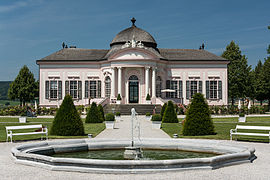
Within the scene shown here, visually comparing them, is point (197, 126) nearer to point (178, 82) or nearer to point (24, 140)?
point (24, 140)

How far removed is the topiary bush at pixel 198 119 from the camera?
16.5m

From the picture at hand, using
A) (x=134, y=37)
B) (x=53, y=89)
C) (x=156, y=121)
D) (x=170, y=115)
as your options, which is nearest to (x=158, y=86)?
(x=134, y=37)

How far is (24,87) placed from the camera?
5809 centimetres

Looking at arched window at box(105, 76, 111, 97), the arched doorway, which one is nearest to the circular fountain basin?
the arched doorway

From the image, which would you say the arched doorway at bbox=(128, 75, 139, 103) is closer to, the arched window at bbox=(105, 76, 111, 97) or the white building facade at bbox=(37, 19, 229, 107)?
the white building facade at bbox=(37, 19, 229, 107)

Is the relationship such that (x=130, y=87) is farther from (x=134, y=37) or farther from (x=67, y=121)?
(x=67, y=121)

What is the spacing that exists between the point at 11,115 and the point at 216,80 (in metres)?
25.9

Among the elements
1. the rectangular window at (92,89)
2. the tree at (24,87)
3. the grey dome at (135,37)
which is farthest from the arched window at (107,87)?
the tree at (24,87)

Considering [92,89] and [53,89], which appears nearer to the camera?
[92,89]

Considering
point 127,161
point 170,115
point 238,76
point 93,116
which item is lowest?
point 127,161

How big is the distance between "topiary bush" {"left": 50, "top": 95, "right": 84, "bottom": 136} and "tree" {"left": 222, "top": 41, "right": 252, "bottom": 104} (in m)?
41.8

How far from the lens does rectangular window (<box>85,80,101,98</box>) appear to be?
4372cm

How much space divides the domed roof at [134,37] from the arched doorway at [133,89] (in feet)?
17.9

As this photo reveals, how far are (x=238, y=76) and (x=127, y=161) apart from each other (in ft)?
161
